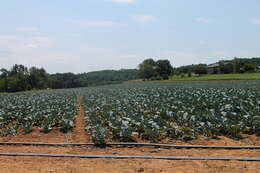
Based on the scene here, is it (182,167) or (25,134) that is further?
(25,134)

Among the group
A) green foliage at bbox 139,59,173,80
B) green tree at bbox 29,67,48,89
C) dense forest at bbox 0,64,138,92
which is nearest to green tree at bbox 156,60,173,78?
green foliage at bbox 139,59,173,80

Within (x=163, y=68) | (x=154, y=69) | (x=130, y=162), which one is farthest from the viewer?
(x=163, y=68)

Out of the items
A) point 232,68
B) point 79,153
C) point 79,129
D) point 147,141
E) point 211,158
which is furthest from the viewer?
point 232,68

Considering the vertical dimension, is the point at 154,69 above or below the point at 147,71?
above

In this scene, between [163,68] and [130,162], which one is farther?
[163,68]

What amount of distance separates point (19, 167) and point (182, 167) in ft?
12.0

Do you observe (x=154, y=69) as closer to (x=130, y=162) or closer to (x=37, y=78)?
(x=37, y=78)

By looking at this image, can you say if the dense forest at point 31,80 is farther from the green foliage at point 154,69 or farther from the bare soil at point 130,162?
the bare soil at point 130,162

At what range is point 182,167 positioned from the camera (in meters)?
5.05

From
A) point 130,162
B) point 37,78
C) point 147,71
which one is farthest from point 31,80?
point 130,162

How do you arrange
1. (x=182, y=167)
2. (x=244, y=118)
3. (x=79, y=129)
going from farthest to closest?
(x=79, y=129), (x=244, y=118), (x=182, y=167)

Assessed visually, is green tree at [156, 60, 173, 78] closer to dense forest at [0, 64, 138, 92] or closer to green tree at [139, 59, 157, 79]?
green tree at [139, 59, 157, 79]

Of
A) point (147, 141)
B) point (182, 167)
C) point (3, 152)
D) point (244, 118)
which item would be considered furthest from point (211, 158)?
point (3, 152)

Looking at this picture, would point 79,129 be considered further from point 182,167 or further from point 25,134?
point 182,167
